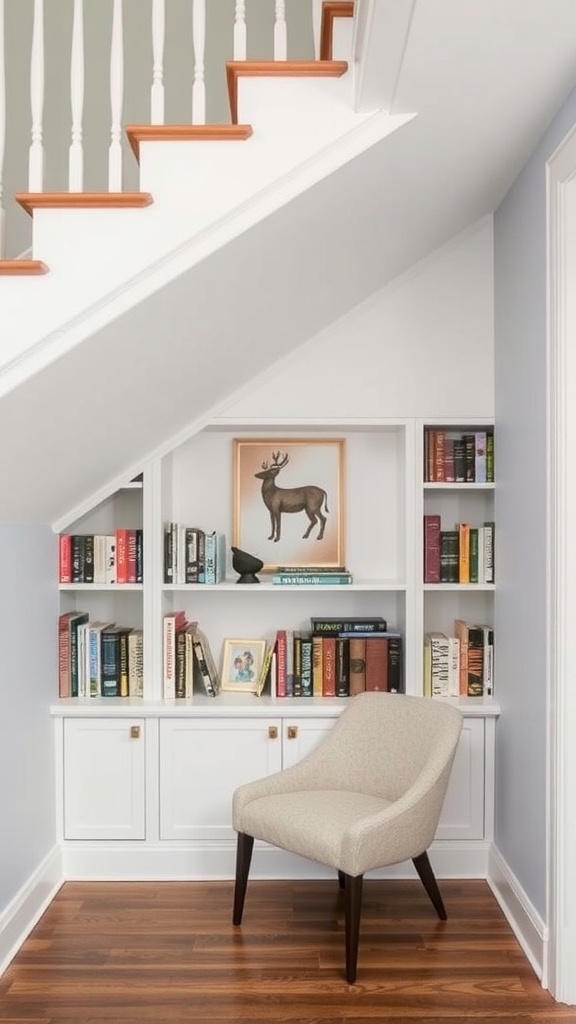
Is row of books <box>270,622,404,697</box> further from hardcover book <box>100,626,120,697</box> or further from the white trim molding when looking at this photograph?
the white trim molding

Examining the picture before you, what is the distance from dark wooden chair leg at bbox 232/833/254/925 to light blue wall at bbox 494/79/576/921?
891 millimetres

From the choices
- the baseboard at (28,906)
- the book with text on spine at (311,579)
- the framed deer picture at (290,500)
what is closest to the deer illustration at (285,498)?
the framed deer picture at (290,500)

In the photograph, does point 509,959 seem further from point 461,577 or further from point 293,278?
point 293,278

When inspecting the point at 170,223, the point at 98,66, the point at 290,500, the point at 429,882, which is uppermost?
the point at 98,66

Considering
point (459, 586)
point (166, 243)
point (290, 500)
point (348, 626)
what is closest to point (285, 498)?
point (290, 500)

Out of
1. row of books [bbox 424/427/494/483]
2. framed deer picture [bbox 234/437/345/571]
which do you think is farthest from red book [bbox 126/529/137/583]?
row of books [bbox 424/427/494/483]

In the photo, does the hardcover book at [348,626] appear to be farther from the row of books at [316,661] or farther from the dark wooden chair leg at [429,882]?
the dark wooden chair leg at [429,882]

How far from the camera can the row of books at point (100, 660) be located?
3.65m

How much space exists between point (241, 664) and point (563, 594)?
154 centimetres

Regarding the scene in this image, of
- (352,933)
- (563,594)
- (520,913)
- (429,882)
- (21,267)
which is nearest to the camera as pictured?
(21,267)

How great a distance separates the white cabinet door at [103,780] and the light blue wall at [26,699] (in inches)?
3.2

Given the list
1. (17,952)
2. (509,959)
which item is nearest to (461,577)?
(509,959)

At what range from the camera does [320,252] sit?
2.83 meters

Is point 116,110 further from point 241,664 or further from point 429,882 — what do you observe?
point 429,882
